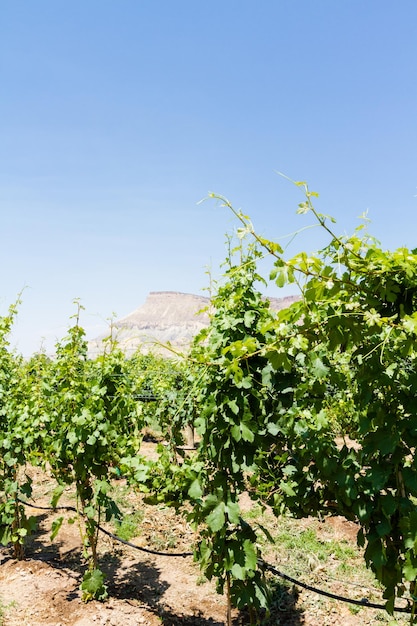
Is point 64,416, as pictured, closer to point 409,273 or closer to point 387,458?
point 387,458

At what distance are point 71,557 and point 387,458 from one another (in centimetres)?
443

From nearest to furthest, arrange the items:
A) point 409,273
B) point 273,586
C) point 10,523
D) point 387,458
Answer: point 409,273 < point 387,458 < point 273,586 < point 10,523

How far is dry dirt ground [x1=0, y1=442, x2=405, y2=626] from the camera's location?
399cm

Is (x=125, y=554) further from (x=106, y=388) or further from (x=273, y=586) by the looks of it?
(x=106, y=388)

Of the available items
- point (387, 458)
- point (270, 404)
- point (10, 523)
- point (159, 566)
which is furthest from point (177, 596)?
point (387, 458)

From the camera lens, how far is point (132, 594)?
4488mm

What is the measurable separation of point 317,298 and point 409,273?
15.6 inches

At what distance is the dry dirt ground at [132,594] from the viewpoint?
13.1ft

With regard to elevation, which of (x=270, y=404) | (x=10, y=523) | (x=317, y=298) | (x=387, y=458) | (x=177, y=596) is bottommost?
(x=177, y=596)

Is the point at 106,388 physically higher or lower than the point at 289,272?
lower

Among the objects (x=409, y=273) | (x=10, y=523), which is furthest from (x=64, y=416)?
(x=409, y=273)

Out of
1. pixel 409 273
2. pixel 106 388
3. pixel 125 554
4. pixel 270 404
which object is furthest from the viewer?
pixel 125 554

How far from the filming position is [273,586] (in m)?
4.46

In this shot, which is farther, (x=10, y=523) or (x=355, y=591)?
(x=10, y=523)
